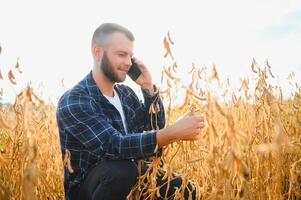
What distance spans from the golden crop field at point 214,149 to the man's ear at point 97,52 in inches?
18.3

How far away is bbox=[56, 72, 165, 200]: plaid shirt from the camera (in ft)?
5.73

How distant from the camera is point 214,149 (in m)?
0.98

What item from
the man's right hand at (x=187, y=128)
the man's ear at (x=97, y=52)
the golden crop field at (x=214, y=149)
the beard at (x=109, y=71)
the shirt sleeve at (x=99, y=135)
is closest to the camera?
the golden crop field at (x=214, y=149)

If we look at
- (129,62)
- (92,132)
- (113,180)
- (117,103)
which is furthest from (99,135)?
(129,62)

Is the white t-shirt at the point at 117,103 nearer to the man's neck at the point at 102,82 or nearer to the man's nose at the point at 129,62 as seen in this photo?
the man's neck at the point at 102,82

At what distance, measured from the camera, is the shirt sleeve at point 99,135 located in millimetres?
1707

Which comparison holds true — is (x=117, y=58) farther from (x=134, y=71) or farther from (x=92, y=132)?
(x=92, y=132)

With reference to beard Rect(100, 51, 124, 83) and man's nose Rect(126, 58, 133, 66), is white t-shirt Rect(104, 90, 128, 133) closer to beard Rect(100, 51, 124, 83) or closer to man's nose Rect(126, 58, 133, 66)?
beard Rect(100, 51, 124, 83)

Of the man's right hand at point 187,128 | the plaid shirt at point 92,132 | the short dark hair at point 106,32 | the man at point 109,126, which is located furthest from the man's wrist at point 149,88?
the man's right hand at point 187,128

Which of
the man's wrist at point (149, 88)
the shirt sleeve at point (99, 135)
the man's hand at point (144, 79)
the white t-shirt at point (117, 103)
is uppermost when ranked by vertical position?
the man's hand at point (144, 79)

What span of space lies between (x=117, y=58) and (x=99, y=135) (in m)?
0.59

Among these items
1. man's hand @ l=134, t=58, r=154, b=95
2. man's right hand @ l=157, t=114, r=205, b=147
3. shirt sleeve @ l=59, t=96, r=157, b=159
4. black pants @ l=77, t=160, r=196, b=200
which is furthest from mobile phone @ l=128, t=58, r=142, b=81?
man's right hand @ l=157, t=114, r=205, b=147

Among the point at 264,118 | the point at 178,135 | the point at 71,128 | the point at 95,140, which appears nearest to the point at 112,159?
the point at 95,140

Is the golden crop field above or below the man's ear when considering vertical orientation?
below
